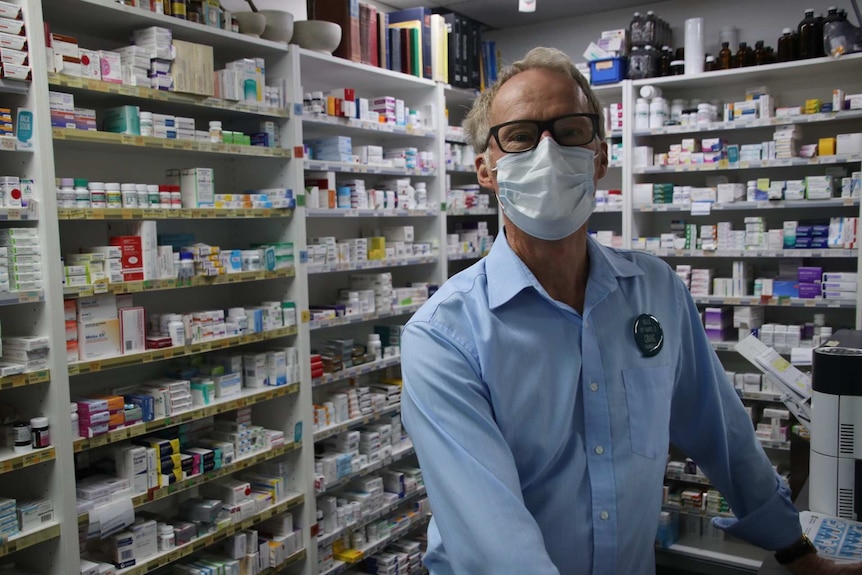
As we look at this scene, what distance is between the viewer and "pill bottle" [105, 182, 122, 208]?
336 centimetres

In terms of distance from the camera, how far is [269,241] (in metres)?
4.48

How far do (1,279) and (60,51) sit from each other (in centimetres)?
98

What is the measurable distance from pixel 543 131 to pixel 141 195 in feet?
8.09

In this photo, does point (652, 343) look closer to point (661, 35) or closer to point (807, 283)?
point (807, 283)

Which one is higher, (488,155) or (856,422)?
(488,155)

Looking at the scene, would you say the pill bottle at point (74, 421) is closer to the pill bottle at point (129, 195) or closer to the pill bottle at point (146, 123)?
the pill bottle at point (129, 195)

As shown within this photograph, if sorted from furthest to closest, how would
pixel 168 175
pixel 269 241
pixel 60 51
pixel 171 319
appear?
1. pixel 269 241
2. pixel 168 175
3. pixel 171 319
4. pixel 60 51

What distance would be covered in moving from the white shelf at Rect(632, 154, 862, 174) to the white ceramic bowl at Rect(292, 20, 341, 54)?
272 centimetres

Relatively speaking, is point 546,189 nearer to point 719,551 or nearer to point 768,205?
point 768,205

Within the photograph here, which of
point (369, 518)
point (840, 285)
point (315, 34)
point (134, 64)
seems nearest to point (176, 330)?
point (134, 64)

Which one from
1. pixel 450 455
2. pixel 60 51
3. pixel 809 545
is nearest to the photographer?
pixel 450 455

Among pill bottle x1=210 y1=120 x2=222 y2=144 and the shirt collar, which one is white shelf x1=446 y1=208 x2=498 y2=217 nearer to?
pill bottle x1=210 y1=120 x2=222 y2=144

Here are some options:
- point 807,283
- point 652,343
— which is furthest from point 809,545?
point 807,283

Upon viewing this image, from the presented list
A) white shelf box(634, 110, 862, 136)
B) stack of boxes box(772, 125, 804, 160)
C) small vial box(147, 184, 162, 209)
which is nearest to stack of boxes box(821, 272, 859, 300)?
stack of boxes box(772, 125, 804, 160)
